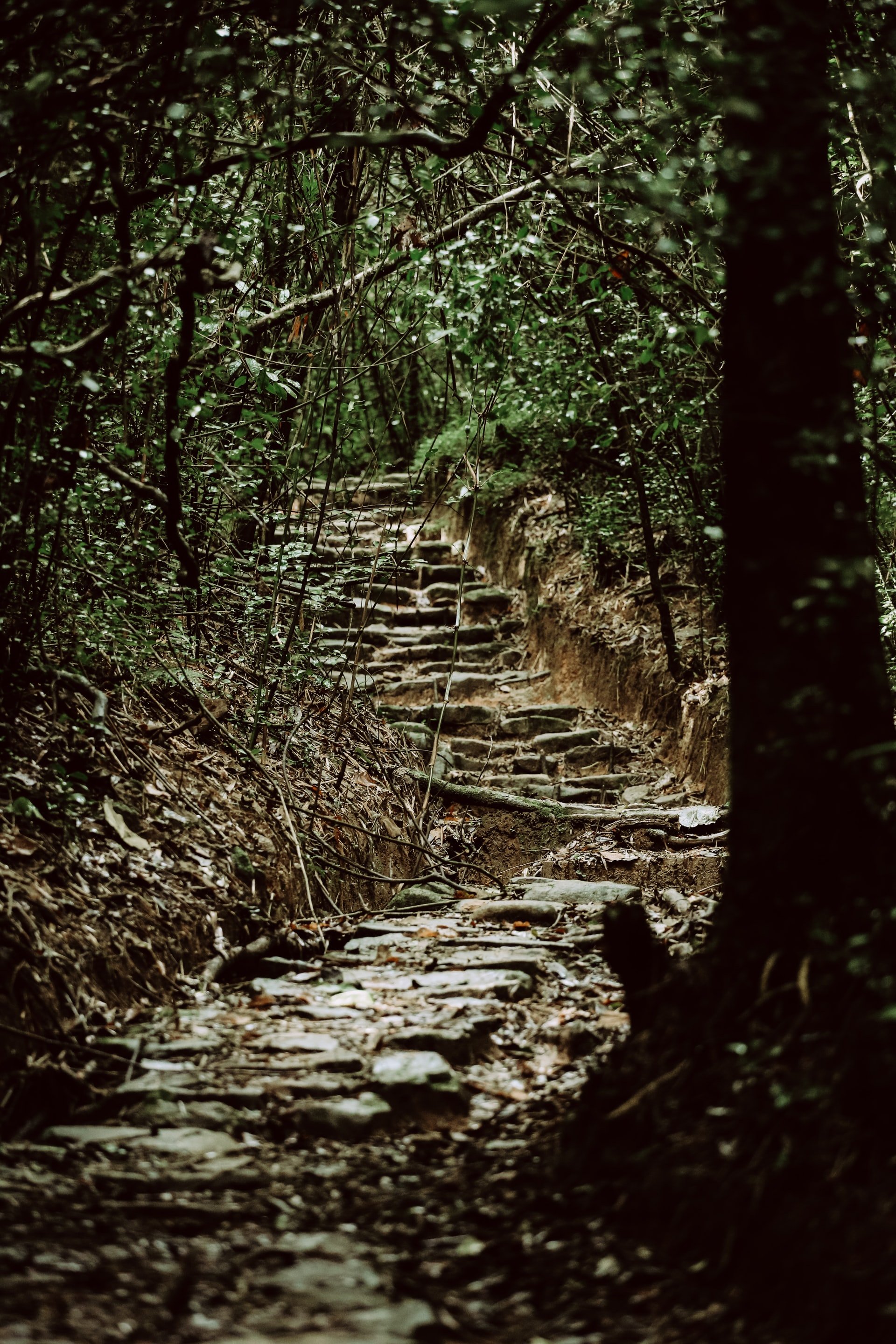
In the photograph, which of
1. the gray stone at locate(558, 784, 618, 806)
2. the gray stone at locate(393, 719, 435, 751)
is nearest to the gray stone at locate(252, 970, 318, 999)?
the gray stone at locate(393, 719, 435, 751)

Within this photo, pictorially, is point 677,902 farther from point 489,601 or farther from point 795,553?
point 489,601

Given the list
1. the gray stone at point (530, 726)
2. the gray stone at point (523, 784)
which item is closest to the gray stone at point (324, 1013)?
the gray stone at point (523, 784)

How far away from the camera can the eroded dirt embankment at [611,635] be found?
8.00 metres

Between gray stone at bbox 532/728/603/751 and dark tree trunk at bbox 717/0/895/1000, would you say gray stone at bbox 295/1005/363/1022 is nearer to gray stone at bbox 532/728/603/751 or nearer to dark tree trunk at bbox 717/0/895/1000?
dark tree trunk at bbox 717/0/895/1000

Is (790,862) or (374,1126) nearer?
(790,862)

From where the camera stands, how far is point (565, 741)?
28.3 feet

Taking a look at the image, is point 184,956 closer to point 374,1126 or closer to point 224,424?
point 374,1126

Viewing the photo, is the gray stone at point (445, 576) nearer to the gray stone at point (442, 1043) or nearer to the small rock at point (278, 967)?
the small rock at point (278, 967)

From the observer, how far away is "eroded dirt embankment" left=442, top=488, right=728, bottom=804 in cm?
800

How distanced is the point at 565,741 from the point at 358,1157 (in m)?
6.21

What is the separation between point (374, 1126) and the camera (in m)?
2.66

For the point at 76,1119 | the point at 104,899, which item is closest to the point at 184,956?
the point at 104,899

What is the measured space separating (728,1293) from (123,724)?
3.44m

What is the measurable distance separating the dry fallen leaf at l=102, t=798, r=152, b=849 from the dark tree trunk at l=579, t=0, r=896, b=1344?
A: 7.03 ft
